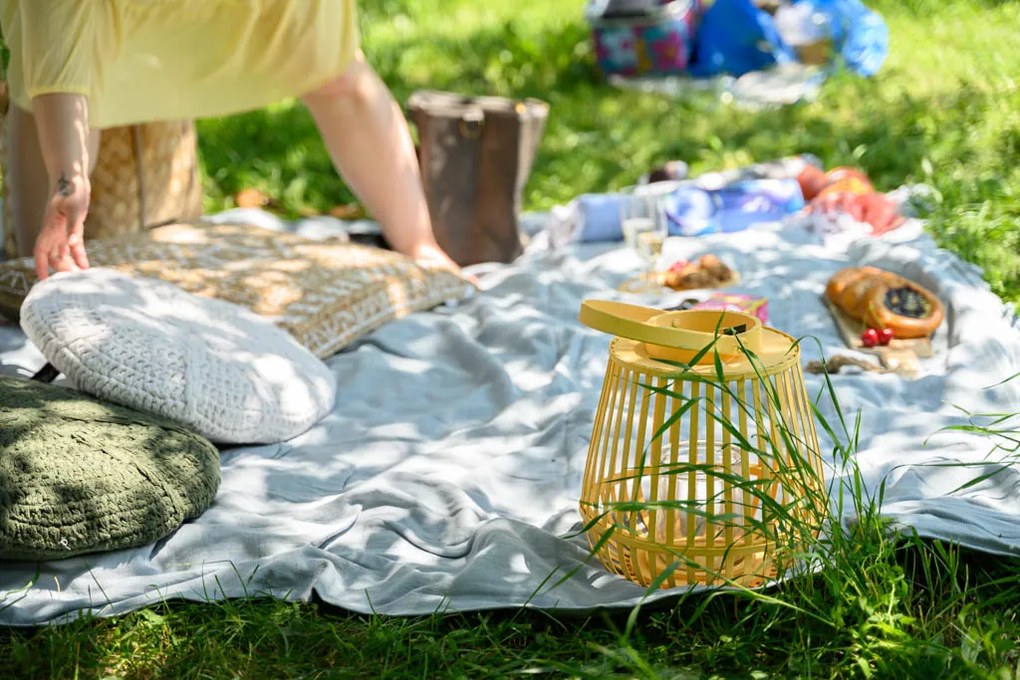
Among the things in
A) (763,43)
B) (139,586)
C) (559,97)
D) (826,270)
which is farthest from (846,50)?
(139,586)

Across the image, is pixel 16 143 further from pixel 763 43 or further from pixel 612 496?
pixel 763 43

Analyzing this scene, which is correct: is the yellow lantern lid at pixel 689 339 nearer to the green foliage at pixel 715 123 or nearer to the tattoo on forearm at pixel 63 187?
the tattoo on forearm at pixel 63 187

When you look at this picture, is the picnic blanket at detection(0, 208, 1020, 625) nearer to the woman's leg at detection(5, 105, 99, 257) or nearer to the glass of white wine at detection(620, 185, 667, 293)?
the glass of white wine at detection(620, 185, 667, 293)

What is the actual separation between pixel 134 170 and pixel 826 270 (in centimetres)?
241

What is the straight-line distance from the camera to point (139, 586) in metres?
2.33

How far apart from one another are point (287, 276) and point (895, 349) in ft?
6.04

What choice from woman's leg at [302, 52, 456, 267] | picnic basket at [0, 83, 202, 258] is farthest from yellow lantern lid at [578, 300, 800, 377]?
picnic basket at [0, 83, 202, 258]

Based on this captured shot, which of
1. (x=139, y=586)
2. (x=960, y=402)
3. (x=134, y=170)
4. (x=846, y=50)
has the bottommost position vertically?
(x=139, y=586)

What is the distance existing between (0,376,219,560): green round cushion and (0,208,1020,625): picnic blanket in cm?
8

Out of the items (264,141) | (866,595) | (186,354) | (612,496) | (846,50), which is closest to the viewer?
(866,595)

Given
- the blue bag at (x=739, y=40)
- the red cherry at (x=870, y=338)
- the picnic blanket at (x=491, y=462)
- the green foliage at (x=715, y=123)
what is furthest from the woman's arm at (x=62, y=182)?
the blue bag at (x=739, y=40)

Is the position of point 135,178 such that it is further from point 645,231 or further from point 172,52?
point 645,231

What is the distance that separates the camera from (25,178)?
3.74m

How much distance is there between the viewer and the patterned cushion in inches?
139
